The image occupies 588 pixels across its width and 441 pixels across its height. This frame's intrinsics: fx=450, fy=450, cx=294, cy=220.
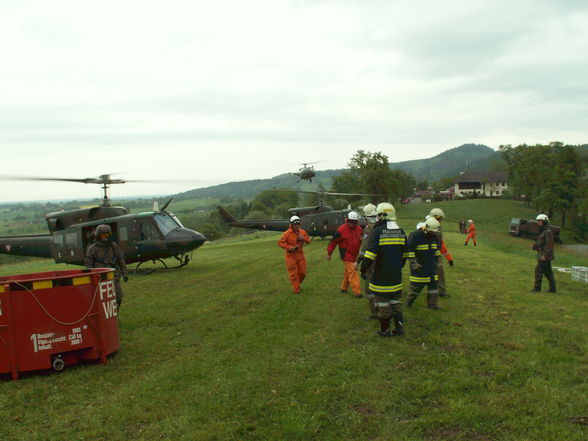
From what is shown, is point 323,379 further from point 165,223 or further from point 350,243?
point 165,223

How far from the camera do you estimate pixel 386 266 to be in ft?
24.8

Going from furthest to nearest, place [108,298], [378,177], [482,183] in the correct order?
[482,183] < [378,177] < [108,298]

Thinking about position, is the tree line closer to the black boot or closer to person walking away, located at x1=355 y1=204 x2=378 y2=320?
person walking away, located at x1=355 y1=204 x2=378 y2=320

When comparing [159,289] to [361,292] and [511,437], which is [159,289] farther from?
[511,437]

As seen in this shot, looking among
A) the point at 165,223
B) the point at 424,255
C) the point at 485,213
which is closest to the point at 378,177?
the point at 485,213

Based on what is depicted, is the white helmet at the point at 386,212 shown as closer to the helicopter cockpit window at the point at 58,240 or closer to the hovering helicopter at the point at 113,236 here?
the hovering helicopter at the point at 113,236

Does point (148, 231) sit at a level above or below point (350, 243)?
above

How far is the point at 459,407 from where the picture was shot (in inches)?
198

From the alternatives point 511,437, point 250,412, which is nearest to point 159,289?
point 250,412

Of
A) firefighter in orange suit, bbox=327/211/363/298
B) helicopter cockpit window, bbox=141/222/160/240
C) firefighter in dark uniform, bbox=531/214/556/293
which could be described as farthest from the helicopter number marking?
helicopter cockpit window, bbox=141/222/160/240

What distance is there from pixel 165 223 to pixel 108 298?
1100cm

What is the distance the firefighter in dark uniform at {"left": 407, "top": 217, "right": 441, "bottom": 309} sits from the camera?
9430 millimetres

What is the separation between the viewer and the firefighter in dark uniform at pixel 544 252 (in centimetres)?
1162

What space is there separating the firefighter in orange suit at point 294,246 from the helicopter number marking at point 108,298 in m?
4.99
